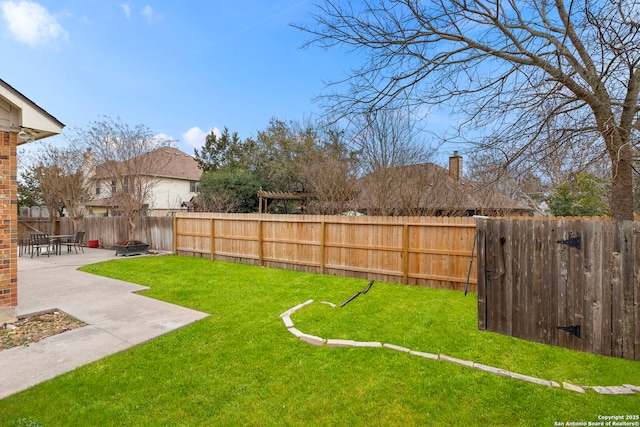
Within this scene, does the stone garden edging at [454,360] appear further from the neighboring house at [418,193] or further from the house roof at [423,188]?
the house roof at [423,188]

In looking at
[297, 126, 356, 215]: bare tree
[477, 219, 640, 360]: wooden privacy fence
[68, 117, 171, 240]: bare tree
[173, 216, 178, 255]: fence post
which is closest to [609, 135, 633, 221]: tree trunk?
[477, 219, 640, 360]: wooden privacy fence

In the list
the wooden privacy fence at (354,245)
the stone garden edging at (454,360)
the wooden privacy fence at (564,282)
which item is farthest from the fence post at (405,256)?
the stone garden edging at (454,360)

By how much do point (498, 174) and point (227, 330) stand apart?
4.64 meters

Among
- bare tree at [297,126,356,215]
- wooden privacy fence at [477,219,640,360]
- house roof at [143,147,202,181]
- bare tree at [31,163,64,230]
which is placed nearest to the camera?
wooden privacy fence at [477,219,640,360]

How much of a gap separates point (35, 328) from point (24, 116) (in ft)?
10.5

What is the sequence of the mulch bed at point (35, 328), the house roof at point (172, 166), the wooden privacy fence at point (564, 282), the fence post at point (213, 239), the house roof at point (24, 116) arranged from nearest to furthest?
the wooden privacy fence at point (564, 282)
the mulch bed at point (35, 328)
the house roof at point (24, 116)
the fence post at point (213, 239)
the house roof at point (172, 166)

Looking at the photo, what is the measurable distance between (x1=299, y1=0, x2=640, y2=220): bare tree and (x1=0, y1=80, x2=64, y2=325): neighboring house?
4.45 m

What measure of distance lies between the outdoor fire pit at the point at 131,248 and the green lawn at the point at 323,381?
875cm

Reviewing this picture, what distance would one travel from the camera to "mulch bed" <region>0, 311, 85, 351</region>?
4.12m

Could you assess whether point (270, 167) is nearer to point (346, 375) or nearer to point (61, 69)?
point (61, 69)

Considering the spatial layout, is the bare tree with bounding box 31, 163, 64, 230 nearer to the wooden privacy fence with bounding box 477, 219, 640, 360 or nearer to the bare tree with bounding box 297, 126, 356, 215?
the bare tree with bounding box 297, 126, 356, 215

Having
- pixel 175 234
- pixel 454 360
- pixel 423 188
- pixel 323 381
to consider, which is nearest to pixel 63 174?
pixel 175 234

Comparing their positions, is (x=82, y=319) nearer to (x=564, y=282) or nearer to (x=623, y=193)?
(x=564, y=282)

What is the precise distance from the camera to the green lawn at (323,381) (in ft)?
8.30
